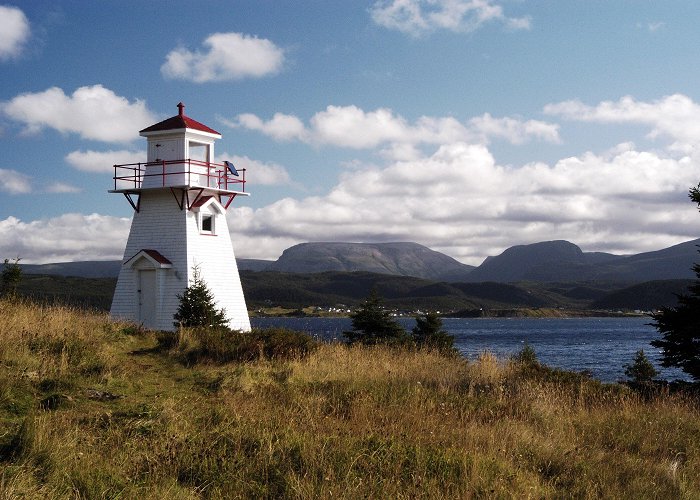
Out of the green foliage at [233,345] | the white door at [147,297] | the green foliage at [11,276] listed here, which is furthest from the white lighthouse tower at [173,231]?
the green foliage at [233,345]

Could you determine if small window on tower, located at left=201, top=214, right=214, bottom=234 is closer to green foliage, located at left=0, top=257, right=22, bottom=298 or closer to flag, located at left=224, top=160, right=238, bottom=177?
flag, located at left=224, top=160, right=238, bottom=177

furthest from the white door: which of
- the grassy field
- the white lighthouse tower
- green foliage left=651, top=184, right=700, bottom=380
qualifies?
green foliage left=651, top=184, right=700, bottom=380

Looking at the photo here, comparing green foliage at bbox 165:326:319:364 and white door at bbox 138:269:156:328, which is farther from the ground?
white door at bbox 138:269:156:328

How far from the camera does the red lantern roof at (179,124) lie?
3119 centimetres

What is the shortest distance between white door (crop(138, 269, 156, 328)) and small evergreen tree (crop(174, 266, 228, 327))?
5.78 ft

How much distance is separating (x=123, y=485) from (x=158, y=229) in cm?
2599

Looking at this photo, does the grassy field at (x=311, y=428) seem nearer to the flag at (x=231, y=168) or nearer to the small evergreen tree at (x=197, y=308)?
the small evergreen tree at (x=197, y=308)

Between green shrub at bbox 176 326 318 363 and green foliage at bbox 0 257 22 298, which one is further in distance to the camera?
green foliage at bbox 0 257 22 298

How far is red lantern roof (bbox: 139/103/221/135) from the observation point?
31189 mm

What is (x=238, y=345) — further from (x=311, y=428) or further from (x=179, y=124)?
(x=179, y=124)

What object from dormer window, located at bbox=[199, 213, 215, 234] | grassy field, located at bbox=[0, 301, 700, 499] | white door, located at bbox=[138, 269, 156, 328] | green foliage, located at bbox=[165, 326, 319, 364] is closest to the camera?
grassy field, located at bbox=[0, 301, 700, 499]

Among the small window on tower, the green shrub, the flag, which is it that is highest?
the flag

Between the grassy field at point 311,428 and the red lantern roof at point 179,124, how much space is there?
718 inches

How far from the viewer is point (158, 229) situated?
3173 cm
